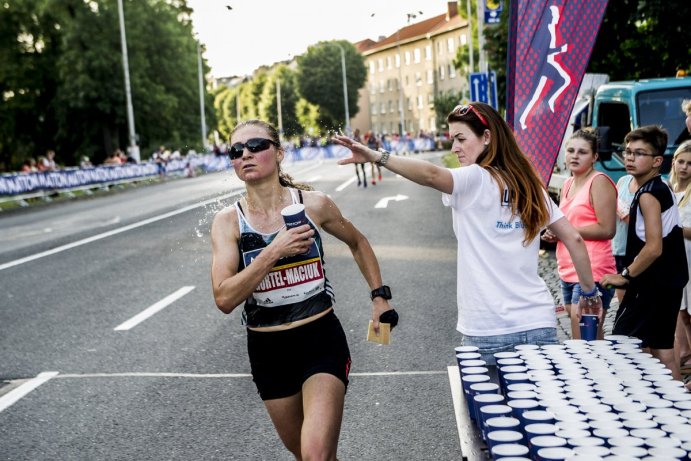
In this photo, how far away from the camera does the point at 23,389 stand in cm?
665

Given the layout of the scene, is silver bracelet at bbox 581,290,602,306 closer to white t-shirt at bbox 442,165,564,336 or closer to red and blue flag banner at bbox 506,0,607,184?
white t-shirt at bbox 442,165,564,336

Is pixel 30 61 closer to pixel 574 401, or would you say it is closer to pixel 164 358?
pixel 164 358

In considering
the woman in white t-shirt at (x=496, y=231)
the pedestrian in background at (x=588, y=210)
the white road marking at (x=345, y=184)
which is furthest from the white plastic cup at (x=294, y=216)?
the white road marking at (x=345, y=184)

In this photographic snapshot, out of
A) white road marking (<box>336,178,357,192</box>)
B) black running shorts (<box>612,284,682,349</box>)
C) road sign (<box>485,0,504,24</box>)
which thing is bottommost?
white road marking (<box>336,178,357,192</box>)

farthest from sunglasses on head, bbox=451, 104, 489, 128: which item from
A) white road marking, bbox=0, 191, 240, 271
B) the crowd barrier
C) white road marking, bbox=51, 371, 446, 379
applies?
the crowd barrier

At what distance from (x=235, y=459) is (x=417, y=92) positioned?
119 m

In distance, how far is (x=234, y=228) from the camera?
3.70 metres

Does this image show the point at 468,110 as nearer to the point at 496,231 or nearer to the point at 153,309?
the point at 496,231

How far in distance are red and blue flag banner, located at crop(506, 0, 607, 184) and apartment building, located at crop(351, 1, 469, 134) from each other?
322 feet

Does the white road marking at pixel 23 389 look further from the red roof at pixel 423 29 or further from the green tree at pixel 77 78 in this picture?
the red roof at pixel 423 29

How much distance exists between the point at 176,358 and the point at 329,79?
110 m

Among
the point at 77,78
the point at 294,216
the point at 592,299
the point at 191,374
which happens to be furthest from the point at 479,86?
the point at 77,78

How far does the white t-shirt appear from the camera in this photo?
3654mm

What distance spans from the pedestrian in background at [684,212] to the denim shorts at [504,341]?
90.9 inches
